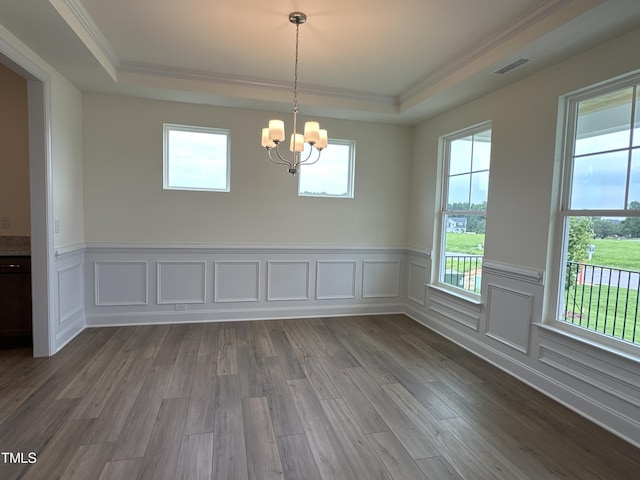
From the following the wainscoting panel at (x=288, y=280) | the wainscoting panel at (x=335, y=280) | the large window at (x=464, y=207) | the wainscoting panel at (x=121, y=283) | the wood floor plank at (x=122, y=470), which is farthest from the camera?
the wainscoting panel at (x=335, y=280)

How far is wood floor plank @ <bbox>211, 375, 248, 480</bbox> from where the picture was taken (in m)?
1.96

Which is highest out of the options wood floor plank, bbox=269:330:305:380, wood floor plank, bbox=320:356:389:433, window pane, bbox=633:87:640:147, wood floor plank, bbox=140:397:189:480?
window pane, bbox=633:87:640:147

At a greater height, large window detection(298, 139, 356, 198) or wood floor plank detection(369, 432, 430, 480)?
large window detection(298, 139, 356, 198)

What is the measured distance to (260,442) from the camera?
2.20 meters

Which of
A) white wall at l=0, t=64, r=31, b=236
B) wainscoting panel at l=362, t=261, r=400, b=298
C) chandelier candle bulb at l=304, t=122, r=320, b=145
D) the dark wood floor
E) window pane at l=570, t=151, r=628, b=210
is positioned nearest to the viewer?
the dark wood floor

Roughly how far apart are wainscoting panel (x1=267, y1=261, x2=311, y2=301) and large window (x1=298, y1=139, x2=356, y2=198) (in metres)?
0.99

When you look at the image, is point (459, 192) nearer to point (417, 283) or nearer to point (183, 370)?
point (417, 283)

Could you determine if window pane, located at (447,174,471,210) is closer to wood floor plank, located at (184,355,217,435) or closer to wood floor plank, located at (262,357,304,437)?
wood floor plank, located at (262,357,304,437)

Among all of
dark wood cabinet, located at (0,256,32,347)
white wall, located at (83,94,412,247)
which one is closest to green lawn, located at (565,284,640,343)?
white wall, located at (83,94,412,247)

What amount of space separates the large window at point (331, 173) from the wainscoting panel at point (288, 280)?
3.24ft

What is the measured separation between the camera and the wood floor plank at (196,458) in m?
1.91

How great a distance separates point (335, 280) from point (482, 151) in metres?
2.45

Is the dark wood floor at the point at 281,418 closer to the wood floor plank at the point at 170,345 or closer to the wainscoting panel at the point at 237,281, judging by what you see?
the wood floor plank at the point at 170,345

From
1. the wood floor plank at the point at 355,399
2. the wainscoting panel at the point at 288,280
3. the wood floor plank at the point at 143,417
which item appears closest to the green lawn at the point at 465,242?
the wainscoting panel at the point at 288,280
